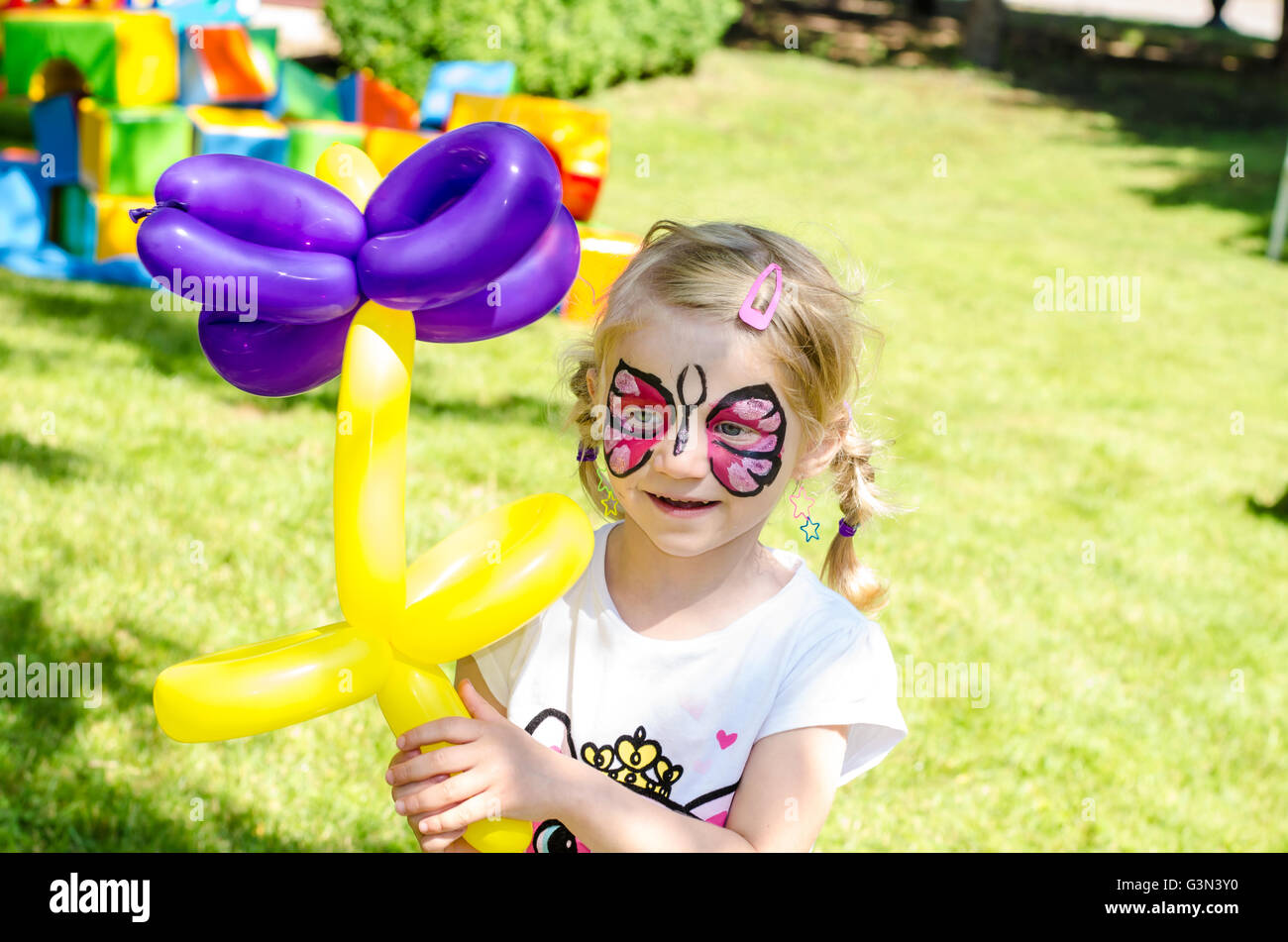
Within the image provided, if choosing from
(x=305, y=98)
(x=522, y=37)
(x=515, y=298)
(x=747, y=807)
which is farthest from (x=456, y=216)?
(x=522, y=37)

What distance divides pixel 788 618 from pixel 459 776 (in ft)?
1.73

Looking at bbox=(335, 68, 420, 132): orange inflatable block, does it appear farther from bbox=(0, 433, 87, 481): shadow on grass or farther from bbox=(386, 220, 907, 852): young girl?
bbox=(386, 220, 907, 852): young girl

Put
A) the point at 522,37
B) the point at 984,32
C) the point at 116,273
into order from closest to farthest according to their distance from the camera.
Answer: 1. the point at 116,273
2. the point at 522,37
3. the point at 984,32

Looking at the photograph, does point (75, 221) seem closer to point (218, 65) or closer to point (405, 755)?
point (218, 65)

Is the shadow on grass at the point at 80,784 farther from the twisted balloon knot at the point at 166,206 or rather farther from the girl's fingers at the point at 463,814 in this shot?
the twisted balloon knot at the point at 166,206

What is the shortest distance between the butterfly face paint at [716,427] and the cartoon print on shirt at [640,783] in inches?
14.9

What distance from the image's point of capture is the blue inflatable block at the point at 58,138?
22.2 ft

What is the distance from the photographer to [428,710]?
165 centimetres

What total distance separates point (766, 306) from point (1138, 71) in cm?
2237

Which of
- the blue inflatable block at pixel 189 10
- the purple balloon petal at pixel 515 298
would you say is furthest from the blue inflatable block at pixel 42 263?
the purple balloon petal at pixel 515 298

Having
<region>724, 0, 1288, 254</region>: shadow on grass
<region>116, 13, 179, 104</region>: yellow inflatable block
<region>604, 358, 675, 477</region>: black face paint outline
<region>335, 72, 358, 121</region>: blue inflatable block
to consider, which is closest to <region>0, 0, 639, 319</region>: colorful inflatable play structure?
<region>116, 13, 179, 104</region>: yellow inflatable block

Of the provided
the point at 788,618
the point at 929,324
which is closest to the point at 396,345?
the point at 788,618
